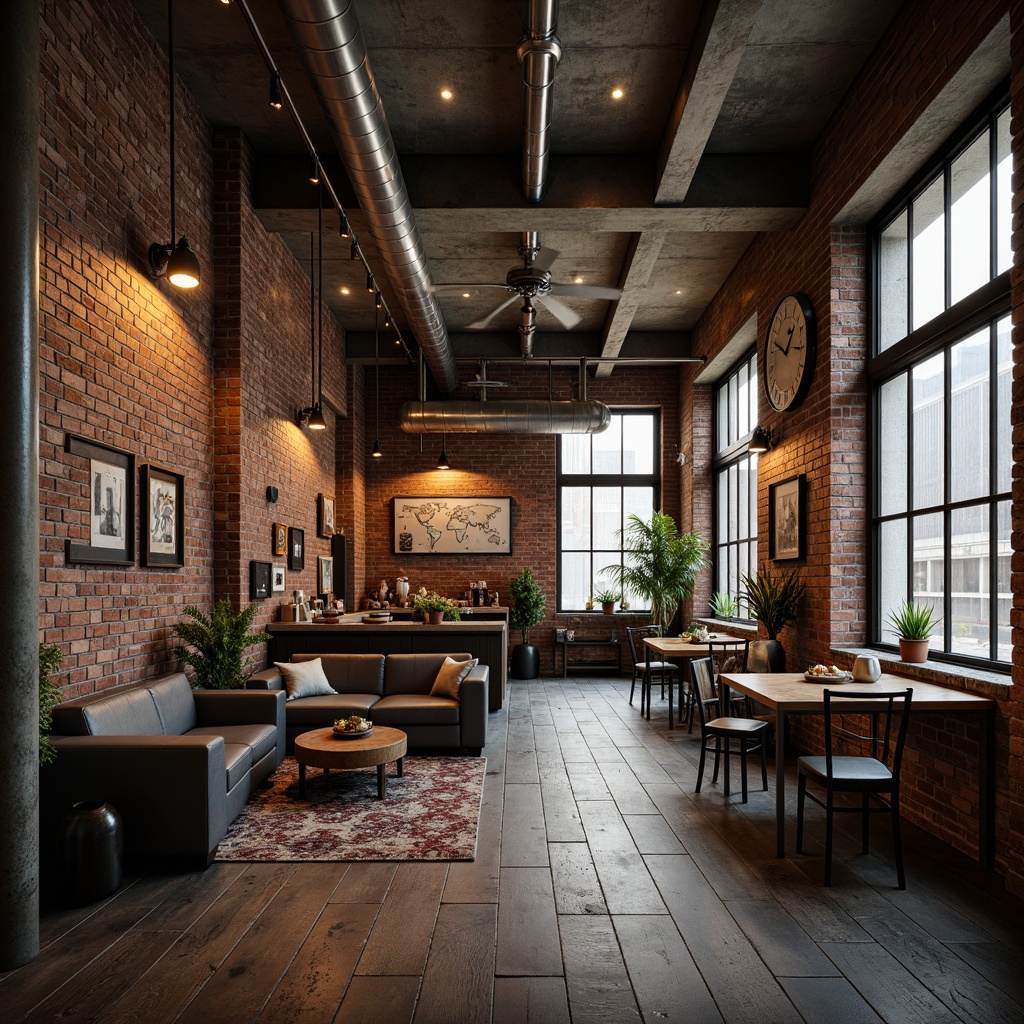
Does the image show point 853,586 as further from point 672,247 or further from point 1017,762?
point 672,247

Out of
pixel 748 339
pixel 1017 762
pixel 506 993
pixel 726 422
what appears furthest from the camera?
pixel 726 422

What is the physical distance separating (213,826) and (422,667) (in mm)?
3096

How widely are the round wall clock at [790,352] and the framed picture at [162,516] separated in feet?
15.5

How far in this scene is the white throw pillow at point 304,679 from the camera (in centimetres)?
636

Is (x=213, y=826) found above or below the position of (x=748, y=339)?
below

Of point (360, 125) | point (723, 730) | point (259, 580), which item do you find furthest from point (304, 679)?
point (360, 125)

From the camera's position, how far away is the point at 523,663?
11.2 metres

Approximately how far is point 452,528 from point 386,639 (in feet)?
14.3

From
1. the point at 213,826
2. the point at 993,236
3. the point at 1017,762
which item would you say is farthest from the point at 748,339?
the point at 213,826

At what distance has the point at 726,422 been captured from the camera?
10.4 m

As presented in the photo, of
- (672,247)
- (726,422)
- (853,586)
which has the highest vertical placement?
(672,247)

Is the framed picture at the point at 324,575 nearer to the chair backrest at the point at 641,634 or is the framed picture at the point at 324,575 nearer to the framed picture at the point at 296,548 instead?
the framed picture at the point at 296,548

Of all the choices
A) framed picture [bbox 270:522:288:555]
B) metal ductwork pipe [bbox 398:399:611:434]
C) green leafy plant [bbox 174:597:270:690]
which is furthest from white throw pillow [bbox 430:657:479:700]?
metal ductwork pipe [bbox 398:399:611:434]

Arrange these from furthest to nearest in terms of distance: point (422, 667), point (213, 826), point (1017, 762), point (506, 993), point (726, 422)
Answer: point (726, 422) < point (422, 667) < point (213, 826) < point (1017, 762) < point (506, 993)
